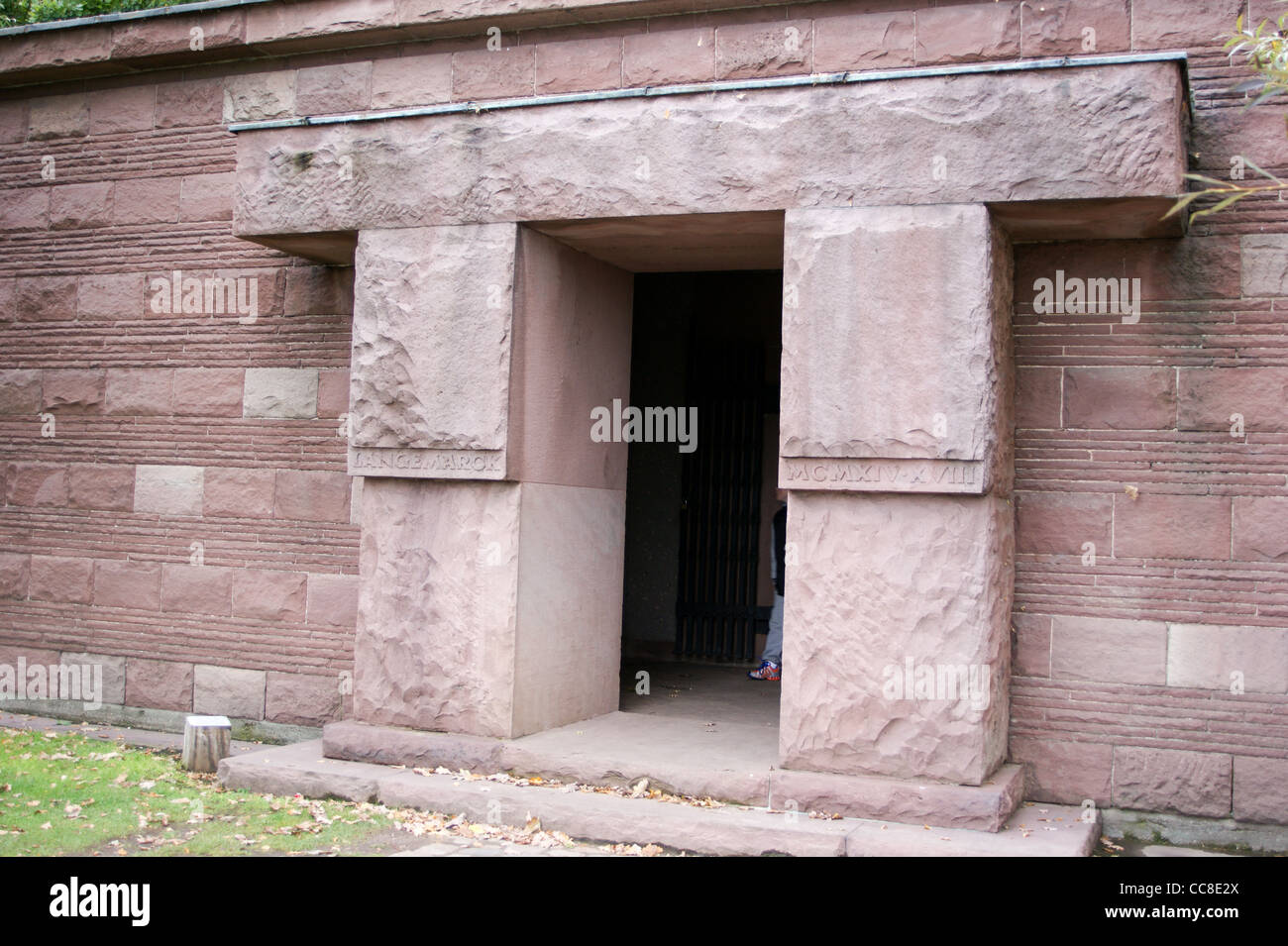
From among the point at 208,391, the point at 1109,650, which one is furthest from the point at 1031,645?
the point at 208,391

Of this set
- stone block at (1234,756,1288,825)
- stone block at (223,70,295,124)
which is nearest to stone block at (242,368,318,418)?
stone block at (223,70,295,124)

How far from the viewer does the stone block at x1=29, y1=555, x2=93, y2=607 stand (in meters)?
8.27

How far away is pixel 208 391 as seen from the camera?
26.2 ft

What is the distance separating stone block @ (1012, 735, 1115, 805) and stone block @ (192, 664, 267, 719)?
15.2 feet

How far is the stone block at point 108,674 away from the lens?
8.14 metres

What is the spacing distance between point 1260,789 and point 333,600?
17.1 ft

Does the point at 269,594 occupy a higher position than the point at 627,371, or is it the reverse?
the point at 627,371

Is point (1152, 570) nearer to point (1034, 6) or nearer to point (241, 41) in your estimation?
point (1034, 6)

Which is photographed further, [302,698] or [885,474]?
[302,698]

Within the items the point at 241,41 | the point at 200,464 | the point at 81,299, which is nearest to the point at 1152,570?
the point at 200,464

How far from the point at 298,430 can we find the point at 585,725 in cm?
263

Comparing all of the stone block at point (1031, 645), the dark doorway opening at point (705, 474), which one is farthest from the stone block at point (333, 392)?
the stone block at point (1031, 645)

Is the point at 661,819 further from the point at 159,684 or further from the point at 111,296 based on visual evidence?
the point at 111,296

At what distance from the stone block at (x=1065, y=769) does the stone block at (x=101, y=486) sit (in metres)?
5.85
